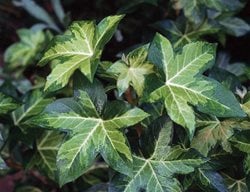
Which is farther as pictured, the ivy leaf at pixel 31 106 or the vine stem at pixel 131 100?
the ivy leaf at pixel 31 106

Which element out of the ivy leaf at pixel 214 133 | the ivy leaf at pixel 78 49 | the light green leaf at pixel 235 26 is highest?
the ivy leaf at pixel 78 49

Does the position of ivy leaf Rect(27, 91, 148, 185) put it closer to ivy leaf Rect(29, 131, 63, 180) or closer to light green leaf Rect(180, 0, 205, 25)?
ivy leaf Rect(29, 131, 63, 180)

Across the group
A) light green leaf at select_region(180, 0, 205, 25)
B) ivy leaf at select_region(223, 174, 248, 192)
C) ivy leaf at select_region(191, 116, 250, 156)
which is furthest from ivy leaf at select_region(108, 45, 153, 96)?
light green leaf at select_region(180, 0, 205, 25)

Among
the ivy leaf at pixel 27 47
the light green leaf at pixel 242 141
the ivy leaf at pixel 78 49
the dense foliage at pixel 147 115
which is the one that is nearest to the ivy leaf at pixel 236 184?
the dense foliage at pixel 147 115

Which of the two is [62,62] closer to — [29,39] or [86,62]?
[86,62]

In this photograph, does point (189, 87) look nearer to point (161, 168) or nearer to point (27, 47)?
point (161, 168)

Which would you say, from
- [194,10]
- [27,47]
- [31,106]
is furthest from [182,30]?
[27,47]

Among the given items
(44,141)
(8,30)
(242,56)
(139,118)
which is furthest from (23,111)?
(8,30)

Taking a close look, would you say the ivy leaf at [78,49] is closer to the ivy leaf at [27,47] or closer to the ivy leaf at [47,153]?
the ivy leaf at [47,153]
